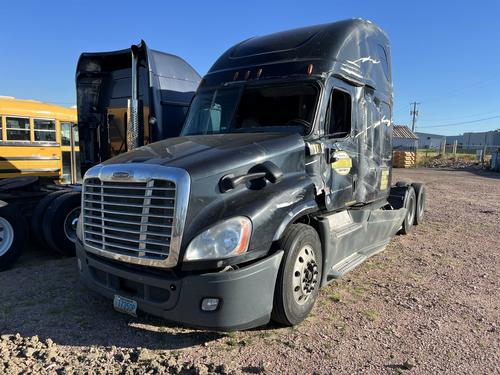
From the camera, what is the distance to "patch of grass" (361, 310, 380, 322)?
450cm

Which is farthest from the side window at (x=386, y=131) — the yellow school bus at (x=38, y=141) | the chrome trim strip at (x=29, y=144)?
the chrome trim strip at (x=29, y=144)

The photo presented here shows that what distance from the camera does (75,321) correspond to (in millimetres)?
4348

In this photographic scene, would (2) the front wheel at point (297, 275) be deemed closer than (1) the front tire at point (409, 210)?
Yes

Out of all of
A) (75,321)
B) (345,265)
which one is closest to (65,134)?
(75,321)

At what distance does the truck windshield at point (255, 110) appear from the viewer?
16.3ft

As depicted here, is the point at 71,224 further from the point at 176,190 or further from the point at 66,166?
the point at 66,166

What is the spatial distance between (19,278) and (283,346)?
3.83 meters

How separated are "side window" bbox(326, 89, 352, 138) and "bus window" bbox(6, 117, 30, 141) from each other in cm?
855

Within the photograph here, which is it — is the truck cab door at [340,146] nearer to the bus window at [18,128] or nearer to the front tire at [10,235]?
the front tire at [10,235]

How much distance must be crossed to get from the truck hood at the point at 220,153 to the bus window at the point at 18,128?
24.1 ft

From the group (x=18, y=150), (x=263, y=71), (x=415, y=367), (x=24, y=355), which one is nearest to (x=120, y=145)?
(x=18, y=150)

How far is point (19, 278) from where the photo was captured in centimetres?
562

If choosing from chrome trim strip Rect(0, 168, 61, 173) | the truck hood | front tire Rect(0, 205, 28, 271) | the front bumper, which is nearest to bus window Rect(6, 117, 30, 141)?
chrome trim strip Rect(0, 168, 61, 173)

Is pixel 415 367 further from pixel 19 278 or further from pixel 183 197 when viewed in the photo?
pixel 19 278
